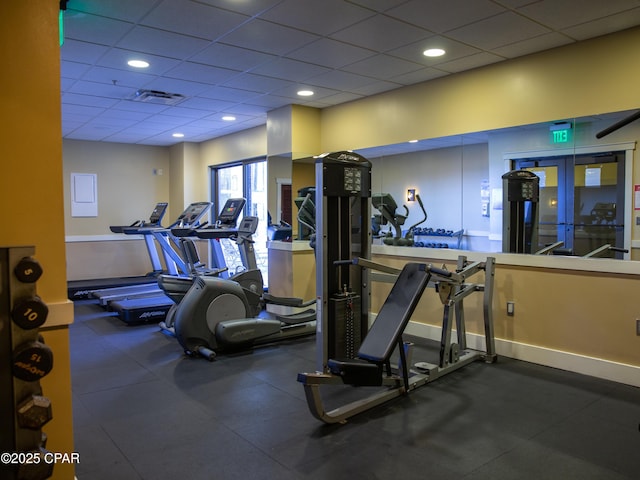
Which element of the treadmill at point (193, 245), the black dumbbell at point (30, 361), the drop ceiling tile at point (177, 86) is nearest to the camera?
the black dumbbell at point (30, 361)

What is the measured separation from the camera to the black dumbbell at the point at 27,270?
1625mm

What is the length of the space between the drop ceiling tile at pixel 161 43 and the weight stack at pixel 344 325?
2.39 metres

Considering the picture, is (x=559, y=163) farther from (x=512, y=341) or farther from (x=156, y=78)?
(x=156, y=78)

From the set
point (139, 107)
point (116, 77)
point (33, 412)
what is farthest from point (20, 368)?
point (139, 107)

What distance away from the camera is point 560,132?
13.6 ft

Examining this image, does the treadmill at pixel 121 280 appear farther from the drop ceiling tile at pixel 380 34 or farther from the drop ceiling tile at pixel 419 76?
the drop ceiling tile at pixel 380 34

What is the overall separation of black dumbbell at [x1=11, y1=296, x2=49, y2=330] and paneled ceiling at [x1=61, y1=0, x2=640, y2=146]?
238cm

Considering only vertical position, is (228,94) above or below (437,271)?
above

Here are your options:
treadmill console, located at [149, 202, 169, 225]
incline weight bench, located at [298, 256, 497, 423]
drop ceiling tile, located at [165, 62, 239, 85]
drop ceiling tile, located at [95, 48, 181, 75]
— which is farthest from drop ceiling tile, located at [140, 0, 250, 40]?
treadmill console, located at [149, 202, 169, 225]

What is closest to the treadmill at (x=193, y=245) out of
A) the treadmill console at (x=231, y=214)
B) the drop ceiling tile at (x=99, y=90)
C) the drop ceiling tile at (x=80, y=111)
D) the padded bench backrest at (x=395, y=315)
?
the treadmill console at (x=231, y=214)

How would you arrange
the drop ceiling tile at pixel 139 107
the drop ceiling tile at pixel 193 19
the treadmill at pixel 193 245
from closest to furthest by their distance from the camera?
the drop ceiling tile at pixel 193 19
the treadmill at pixel 193 245
the drop ceiling tile at pixel 139 107

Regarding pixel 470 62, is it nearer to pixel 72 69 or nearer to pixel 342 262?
pixel 342 262

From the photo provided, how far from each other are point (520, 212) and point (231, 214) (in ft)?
11.5

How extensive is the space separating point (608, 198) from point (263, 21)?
3.15m
